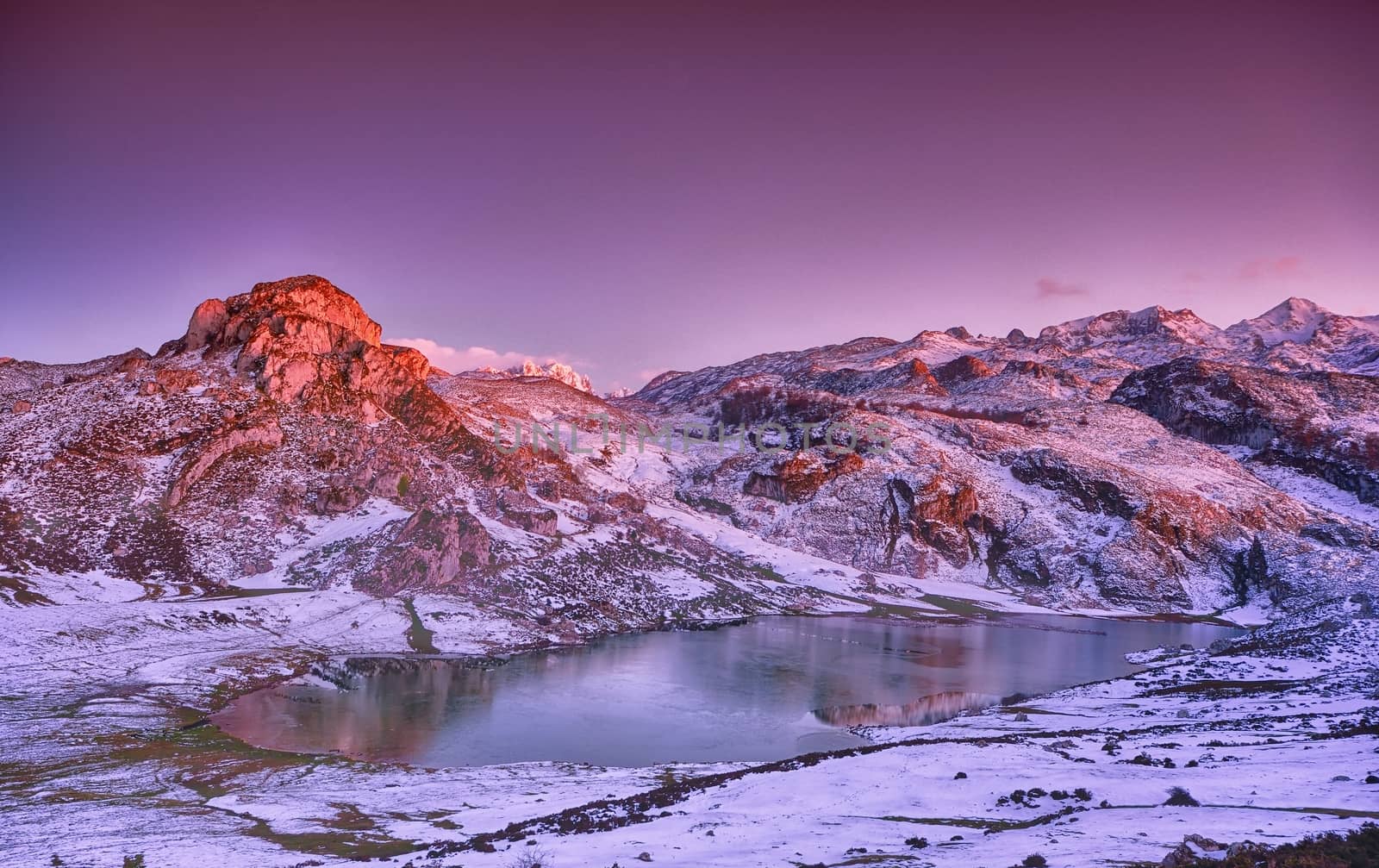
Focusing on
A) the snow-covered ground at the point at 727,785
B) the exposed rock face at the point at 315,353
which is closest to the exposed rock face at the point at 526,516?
the exposed rock face at the point at 315,353

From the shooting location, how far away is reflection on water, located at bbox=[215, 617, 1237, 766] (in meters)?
63.9

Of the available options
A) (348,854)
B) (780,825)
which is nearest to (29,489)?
(348,854)

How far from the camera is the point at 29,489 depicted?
111750 millimetres

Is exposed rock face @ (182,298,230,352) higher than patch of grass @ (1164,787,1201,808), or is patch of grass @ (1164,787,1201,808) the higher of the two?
exposed rock face @ (182,298,230,352)

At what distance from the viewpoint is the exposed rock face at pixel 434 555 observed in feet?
380

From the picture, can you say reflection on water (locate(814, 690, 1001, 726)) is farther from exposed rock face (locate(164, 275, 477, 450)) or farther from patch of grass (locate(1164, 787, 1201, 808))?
exposed rock face (locate(164, 275, 477, 450))

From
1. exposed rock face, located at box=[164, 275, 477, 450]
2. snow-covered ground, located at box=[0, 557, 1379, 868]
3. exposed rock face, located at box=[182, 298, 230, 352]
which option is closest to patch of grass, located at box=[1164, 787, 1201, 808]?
snow-covered ground, located at box=[0, 557, 1379, 868]

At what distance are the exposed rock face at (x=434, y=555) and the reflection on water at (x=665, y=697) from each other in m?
22.9

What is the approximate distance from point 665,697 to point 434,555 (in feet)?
171

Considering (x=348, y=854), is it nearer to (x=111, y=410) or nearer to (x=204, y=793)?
(x=204, y=793)

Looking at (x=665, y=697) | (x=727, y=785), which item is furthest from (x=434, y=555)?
(x=727, y=785)

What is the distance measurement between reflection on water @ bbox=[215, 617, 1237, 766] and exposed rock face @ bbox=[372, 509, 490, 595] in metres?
22.9

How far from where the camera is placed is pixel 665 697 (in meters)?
82.1

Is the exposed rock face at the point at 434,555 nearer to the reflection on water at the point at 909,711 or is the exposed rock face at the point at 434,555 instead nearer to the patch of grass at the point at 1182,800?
the reflection on water at the point at 909,711
